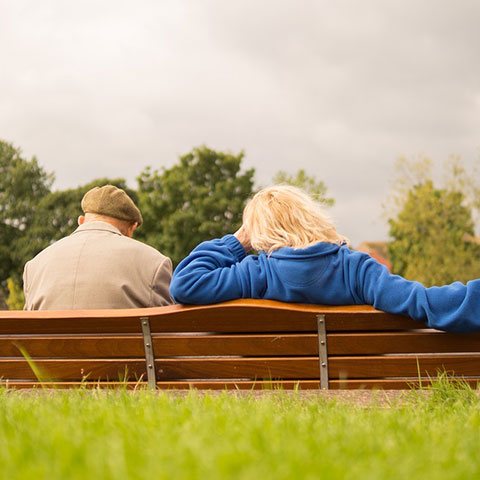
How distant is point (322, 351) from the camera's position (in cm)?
496

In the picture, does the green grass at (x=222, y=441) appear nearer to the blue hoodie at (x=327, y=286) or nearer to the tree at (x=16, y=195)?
the blue hoodie at (x=327, y=286)

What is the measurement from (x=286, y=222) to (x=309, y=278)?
376 mm

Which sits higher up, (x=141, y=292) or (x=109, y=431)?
(x=141, y=292)

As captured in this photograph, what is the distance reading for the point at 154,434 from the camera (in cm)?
292

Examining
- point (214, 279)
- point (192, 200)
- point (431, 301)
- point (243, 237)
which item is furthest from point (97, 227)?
point (192, 200)

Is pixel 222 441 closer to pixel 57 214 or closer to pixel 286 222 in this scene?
pixel 286 222

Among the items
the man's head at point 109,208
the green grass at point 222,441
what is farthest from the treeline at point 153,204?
the green grass at point 222,441

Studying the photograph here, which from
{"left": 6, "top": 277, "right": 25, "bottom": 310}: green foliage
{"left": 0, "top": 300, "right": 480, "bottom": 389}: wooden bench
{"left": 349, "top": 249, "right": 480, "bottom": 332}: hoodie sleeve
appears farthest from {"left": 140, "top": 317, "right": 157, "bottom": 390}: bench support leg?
{"left": 6, "top": 277, "right": 25, "bottom": 310}: green foliage

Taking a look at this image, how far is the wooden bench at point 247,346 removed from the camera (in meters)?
4.88

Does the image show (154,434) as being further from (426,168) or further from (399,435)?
(426,168)

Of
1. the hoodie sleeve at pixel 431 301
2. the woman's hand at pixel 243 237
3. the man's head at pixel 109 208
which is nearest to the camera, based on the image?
the hoodie sleeve at pixel 431 301

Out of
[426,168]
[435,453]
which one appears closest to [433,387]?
[435,453]

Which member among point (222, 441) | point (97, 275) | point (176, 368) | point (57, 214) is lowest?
point (222, 441)

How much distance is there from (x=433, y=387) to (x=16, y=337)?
2.38m
